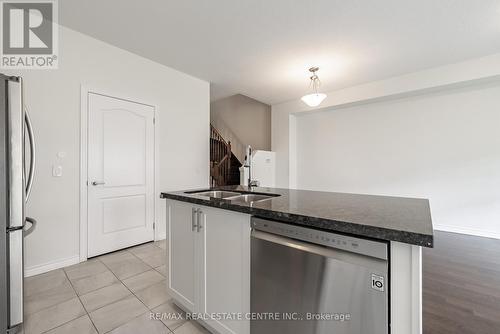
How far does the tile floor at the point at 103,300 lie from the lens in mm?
1552

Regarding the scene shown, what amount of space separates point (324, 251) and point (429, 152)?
4208 mm

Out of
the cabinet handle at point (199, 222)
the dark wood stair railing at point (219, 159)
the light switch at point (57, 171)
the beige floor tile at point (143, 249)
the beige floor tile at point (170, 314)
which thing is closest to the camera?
the cabinet handle at point (199, 222)

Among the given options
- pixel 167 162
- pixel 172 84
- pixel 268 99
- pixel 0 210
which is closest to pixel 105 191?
pixel 167 162

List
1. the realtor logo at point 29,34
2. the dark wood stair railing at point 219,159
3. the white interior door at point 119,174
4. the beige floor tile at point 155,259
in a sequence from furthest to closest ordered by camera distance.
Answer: the dark wood stair railing at point 219,159, the white interior door at point 119,174, the beige floor tile at point 155,259, the realtor logo at point 29,34

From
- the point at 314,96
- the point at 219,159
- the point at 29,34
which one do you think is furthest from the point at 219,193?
the point at 219,159

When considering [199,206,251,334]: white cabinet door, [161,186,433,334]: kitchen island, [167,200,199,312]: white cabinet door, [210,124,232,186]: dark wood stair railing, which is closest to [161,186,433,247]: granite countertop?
[161,186,433,334]: kitchen island

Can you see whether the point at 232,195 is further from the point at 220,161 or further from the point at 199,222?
the point at 220,161

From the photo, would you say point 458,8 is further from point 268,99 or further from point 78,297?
point 78,297

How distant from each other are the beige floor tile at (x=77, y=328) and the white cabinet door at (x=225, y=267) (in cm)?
82

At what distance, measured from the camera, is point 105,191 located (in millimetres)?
2801

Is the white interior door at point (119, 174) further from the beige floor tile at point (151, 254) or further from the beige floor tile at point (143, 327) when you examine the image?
the beige floor tile at point (143, 327)

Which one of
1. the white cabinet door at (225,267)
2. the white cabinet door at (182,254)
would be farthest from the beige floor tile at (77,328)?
the white cabinet door at (225,267)

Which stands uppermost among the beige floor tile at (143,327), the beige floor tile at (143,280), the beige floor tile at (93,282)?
the beige floor tile at (93,282)

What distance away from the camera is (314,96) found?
3.44 meters
